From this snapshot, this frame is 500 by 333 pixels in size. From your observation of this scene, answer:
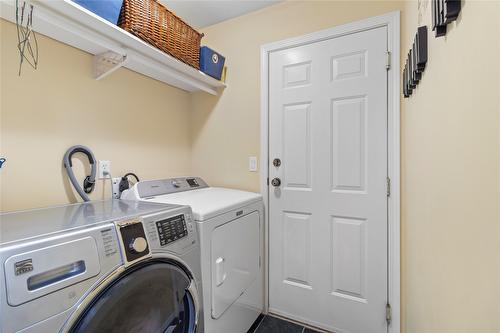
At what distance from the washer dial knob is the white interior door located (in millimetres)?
1134

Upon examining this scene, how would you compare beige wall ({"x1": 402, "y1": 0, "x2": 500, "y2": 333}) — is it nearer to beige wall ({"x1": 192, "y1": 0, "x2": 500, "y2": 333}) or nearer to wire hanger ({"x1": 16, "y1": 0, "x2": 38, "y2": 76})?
beige wall ({"x1": 192, "y1": 0, "x2": 500, "y2": 333})

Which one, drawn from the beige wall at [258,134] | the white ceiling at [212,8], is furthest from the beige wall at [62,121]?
the white ceiling at [212,8]

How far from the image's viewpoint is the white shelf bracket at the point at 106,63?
140 centimetres

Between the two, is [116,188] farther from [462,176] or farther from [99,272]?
[462,176]

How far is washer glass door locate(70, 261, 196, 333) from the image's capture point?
747 mm

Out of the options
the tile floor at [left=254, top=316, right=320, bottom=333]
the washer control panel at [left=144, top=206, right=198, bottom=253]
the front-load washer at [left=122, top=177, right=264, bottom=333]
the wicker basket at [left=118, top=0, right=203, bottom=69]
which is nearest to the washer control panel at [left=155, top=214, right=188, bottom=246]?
the washer control panel at [left=144, top=206, right=198, bottom=253]

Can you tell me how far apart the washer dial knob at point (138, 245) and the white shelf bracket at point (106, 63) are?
1051mm

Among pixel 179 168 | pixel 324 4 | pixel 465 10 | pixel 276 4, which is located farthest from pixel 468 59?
pixel 179 168

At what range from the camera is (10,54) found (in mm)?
1151

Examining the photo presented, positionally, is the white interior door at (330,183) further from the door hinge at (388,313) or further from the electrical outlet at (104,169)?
the electrical outlet at (104,169)

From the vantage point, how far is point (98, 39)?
1230 mm

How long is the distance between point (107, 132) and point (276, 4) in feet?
5.15

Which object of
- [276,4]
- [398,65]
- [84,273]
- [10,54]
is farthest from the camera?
[276,4]

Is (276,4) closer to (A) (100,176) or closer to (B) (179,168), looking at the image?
(B) (179,168)
